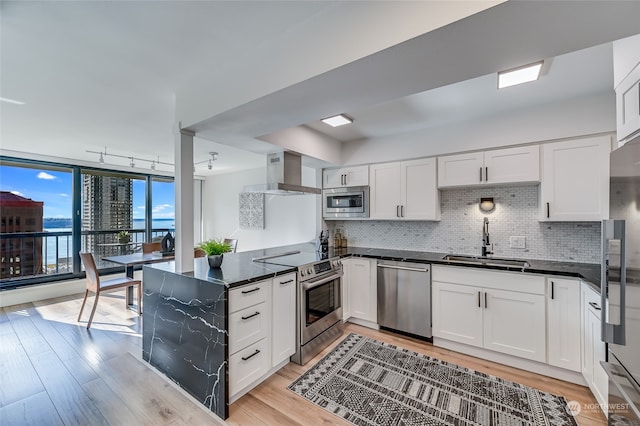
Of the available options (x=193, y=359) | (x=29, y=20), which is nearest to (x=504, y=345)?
(x=193, y=359)

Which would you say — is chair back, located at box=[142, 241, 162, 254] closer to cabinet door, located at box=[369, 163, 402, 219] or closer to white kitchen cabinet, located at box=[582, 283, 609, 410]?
cabinet door, located at box=[369, 163, 402, 219]

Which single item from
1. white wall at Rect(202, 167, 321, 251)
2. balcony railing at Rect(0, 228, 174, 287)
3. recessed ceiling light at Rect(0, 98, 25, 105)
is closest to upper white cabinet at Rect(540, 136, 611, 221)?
Answer: white wall at Rect(202, 167, 321, 251)

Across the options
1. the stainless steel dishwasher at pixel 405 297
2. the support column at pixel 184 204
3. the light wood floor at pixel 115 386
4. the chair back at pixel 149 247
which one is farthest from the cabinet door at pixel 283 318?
the chair back at pixel 149 247

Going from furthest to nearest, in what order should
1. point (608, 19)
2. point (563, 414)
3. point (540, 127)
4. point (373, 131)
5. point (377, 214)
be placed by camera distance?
point (377, 214)
point (373, 131)
point (540, 127)
point (563, 414)
point (608, 19)

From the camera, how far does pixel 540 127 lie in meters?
2.52

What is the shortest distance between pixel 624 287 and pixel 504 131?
1973mm

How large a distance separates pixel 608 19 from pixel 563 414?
7.79ft

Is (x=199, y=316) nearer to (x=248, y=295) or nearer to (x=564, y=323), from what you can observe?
(x=248, y=295)

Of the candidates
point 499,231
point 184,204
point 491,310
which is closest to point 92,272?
point 184,204

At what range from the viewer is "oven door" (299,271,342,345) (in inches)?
99.7

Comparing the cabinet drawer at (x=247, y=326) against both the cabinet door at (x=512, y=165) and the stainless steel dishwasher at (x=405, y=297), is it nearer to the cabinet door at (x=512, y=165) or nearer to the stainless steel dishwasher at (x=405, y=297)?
the stainless steel dishwasher at (x=405, y=297)

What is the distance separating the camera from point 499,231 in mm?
2957

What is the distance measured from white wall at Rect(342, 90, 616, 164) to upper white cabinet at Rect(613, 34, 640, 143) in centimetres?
103

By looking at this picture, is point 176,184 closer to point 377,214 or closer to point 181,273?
point 181,273
